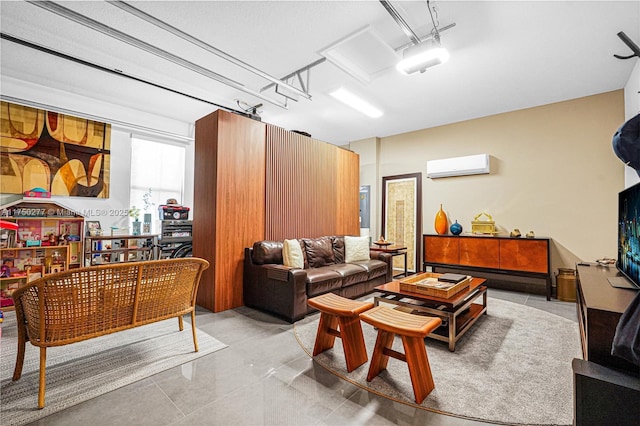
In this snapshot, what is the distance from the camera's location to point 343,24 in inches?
115

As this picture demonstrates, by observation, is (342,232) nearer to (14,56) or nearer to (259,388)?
(259,388)

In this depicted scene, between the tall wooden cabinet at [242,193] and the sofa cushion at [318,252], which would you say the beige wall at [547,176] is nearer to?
the sofa cushion at [318,252]

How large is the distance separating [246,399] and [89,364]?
146 cm

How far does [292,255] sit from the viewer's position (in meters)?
3.93

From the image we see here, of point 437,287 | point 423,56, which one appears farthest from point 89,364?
point 423,56

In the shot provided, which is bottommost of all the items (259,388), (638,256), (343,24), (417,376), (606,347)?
(259,388)

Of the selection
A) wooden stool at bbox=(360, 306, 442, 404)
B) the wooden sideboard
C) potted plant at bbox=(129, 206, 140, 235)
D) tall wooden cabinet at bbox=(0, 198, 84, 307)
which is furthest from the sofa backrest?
potted plant at bbox=(129, 206, 140, 235)

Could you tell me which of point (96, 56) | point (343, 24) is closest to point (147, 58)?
point (96, 56)

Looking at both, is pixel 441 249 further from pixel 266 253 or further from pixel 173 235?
pixel 173 235

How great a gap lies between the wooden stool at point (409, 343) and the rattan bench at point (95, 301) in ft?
5.27

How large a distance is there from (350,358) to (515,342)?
5.87 feet

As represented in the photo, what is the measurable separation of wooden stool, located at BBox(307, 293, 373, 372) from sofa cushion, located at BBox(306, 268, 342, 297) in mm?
912

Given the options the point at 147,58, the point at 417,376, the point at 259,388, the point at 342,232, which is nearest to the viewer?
the point at 417,376

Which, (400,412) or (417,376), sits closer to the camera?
(400,412)
